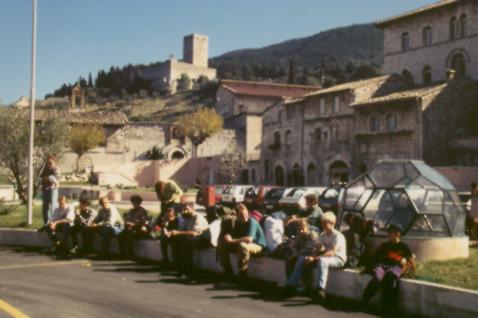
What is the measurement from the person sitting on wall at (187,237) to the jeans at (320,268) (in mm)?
2971

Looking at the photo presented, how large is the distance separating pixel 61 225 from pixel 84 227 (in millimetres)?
708

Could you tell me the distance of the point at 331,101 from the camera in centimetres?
4778

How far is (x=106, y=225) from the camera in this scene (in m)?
14.9

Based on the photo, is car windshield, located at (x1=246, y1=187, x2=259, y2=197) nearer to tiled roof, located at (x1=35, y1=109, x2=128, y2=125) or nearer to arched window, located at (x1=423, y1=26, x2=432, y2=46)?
arched window, located at (x1=423, y1=26, x2=432, y2=46)

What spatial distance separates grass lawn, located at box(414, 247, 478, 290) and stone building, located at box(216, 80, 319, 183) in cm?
5089

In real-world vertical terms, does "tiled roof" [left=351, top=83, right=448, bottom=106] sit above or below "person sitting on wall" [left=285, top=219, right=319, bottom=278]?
above

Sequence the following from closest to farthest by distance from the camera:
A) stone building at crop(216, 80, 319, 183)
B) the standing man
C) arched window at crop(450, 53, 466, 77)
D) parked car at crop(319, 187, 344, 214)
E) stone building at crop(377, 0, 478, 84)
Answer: the standing man, parked car at crop(319, 187, 344, 214), stone building at crop(377, 0, 478, 84), arched window at crop(450, 53, 466, 77), stone building at crop(216, 80, 319, 183)

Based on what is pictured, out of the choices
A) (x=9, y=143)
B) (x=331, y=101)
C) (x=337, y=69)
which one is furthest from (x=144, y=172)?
(x=337, y=69)

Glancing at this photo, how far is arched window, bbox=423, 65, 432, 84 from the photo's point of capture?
47.8 metres

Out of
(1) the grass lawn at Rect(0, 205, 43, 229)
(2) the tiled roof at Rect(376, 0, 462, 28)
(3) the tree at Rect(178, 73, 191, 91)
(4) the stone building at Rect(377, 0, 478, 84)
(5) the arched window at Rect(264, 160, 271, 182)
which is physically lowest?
(1) the grass lawn at Rect(0, 205, 43, 229)

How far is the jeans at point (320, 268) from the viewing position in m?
9.77

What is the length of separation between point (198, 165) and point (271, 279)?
51.9m

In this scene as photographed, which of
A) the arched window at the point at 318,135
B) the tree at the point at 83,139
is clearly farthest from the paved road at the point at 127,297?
the tree at the point at 83,139

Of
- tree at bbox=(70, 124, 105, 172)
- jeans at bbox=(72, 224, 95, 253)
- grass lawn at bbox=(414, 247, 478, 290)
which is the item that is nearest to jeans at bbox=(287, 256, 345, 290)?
grass lawn at bbox=(414, 247, 478, 290)
